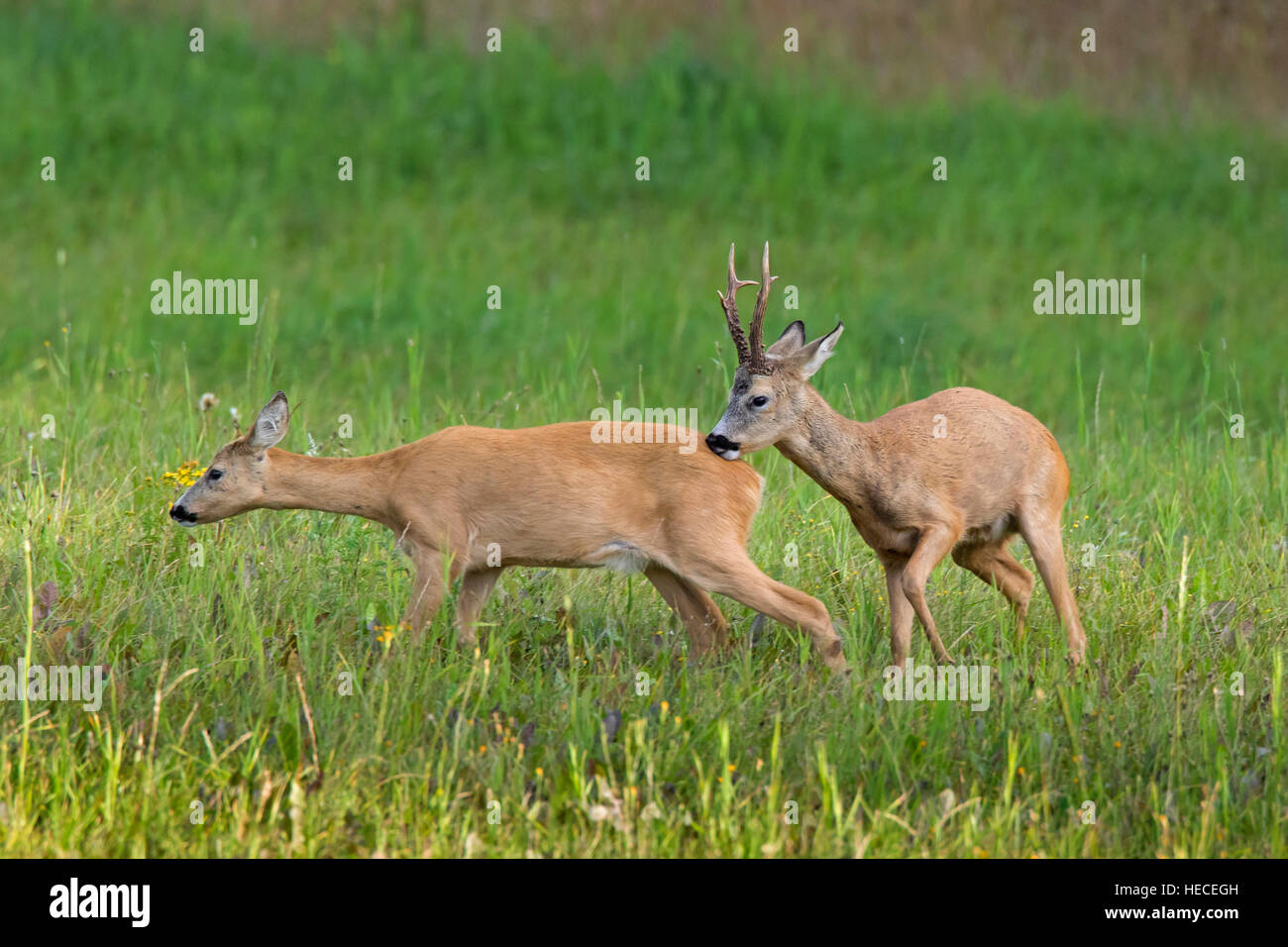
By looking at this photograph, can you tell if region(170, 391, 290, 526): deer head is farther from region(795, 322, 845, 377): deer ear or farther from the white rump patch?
region(795, 322, 845, 377): deer ear


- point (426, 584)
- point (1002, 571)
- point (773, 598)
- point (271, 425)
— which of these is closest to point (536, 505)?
point (426, 584)

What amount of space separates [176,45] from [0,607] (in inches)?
507

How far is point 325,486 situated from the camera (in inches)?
273

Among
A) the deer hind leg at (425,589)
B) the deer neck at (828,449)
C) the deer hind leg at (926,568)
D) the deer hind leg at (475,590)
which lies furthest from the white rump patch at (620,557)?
the deer hind leg at (926,568)

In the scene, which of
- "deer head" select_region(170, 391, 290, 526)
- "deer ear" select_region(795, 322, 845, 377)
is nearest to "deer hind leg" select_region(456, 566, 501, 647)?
"deer head" select_region(170, 391, 290, 526)

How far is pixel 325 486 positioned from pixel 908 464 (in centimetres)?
240

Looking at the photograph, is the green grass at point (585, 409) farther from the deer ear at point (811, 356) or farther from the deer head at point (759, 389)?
the deer ear at point (811, 356)

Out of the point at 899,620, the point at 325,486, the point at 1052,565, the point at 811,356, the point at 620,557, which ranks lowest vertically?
the point at 899,620

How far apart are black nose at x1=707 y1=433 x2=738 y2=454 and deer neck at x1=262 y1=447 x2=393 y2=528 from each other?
56.3 inches

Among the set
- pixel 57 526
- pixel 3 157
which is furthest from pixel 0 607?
pixel 3 157

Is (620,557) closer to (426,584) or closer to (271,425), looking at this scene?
(426,584)

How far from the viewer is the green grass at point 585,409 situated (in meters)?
5.21

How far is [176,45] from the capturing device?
59.4 feet

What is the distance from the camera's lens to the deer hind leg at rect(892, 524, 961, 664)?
20.6 feet
